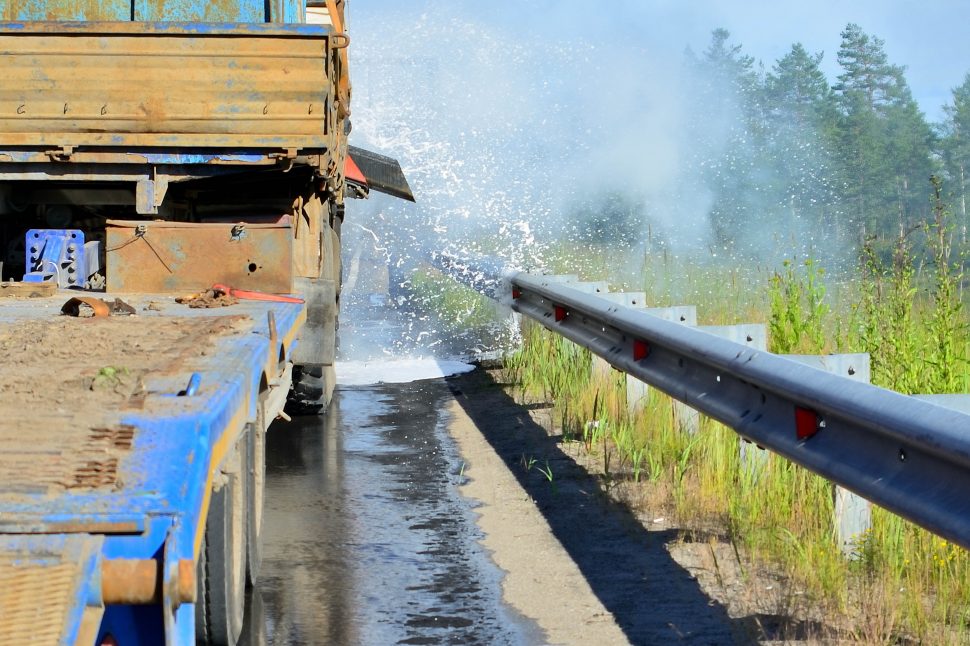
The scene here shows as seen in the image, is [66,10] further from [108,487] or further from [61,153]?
[108,487]

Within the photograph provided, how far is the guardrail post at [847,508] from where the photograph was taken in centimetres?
572

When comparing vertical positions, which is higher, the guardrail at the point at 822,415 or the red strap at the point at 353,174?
the red strap at the point at 353,174

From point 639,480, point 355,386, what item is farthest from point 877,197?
point 639,480

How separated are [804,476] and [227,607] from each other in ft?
9.42

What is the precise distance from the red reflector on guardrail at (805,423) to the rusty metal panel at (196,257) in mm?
3395

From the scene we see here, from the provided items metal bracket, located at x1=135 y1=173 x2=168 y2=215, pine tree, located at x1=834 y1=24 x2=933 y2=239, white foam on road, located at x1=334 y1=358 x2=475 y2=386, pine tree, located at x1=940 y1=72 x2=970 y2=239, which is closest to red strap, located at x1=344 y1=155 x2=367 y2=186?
white foam on road, located at x1=334 y1=358 x2=475 y2=386

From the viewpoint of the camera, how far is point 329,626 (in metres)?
5.47

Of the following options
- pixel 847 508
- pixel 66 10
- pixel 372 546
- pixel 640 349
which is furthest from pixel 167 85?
pixel 847 508

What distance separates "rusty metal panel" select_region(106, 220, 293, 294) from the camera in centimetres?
787

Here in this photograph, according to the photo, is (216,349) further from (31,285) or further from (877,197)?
(877,197)

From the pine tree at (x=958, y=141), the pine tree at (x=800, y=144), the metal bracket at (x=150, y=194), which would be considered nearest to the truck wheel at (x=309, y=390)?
the metal bracket at (x=150, y=194)

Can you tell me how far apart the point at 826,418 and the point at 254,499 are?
2.42 metres

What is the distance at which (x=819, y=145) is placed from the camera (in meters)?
61.1

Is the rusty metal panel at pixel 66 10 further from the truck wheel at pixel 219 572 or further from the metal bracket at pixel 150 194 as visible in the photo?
the truck wheel at pixel 219 572
